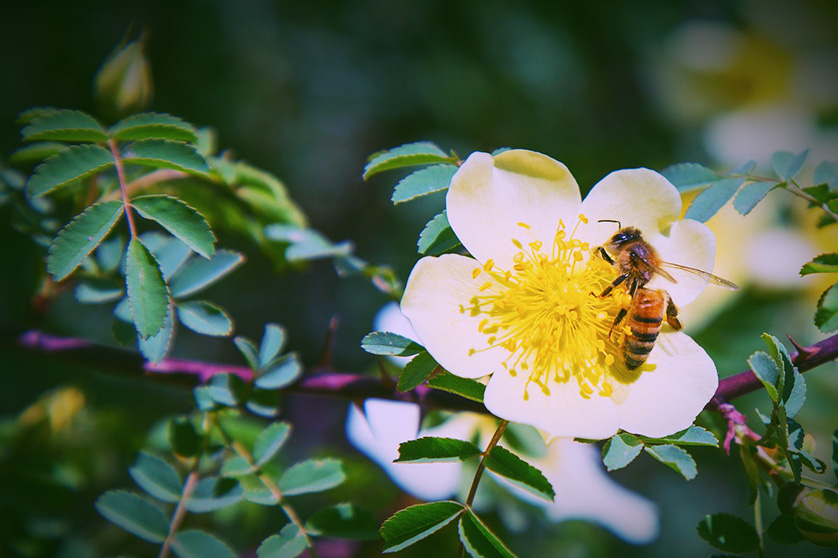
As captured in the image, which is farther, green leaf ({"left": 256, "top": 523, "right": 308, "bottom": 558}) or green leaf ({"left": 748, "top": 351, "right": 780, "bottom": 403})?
green leaf ({"left": 256, "top": 523, "right": 308, "bottom": 558})

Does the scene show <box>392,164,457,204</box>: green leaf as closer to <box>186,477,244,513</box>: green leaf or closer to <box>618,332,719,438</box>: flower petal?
<box>618,332,719,438</box>: flower petal

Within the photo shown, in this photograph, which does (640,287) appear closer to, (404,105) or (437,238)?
(437,238)

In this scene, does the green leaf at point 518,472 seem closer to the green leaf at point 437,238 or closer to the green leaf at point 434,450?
the green leaf at point 434,450

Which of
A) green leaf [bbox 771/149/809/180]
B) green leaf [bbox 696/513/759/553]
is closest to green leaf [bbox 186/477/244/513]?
green leaf [bbox 696/513/759/553]

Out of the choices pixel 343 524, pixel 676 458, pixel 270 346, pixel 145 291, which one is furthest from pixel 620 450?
pixel 145 291

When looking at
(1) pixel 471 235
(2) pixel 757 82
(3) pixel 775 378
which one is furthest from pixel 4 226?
(2) pixel 757 82

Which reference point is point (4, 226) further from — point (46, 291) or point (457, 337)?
point (457, 337)
